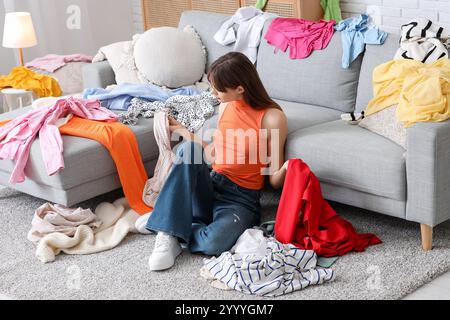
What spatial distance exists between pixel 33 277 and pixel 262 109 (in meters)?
1.18

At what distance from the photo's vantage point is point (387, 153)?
3.31m

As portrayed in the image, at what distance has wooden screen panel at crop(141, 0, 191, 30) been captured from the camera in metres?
6.34

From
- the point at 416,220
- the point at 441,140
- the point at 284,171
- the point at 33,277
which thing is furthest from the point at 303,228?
A: the point at 33,277

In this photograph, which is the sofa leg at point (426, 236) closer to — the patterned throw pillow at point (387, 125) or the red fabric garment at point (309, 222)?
the red fabric garment at point (309, 222)

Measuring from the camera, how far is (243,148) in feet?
11.3

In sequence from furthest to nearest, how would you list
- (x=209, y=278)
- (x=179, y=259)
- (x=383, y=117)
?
(x=383, y=117) → (x=179, y=259) → (x=209, y=278)

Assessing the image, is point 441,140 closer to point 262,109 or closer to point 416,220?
point 416,220

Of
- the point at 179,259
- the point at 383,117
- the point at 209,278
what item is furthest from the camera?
the point at 383,117

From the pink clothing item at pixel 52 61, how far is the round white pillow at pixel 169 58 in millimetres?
1056

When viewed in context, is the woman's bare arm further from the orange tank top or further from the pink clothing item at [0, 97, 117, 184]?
the pink clothing item at [0, 97, 117, 184]

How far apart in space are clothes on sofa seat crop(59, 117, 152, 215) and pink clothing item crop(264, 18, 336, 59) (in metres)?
0.99

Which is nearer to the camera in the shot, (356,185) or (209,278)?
(209,278)

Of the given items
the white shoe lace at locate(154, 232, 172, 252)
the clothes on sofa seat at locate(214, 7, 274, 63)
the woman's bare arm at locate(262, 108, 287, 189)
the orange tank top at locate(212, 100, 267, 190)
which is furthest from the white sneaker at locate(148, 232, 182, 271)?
the clothes on sofa seat at locate(214, 7, 274, 63)

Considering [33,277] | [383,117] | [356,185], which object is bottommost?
[33,277]
